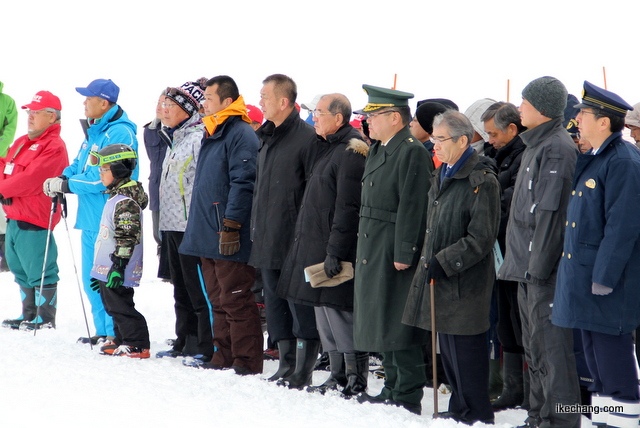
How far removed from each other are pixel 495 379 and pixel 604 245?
5.14 ft

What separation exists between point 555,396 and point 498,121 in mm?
1672

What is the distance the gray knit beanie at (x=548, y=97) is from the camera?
371cm

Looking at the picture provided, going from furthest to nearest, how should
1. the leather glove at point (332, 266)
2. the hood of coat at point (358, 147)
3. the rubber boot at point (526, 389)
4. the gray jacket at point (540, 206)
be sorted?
1. the hood of coat at point (358, 147)
2. the leather glove at point (332, 266)
3. the rubber boot at point (526, 389)
4. the gray jacket at point (540, 206)

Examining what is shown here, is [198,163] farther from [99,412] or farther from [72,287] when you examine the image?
[72,287]

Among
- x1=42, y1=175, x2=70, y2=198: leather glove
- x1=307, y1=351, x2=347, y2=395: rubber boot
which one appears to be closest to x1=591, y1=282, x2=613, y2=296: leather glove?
x1=307, y1=351, x2=347, y2=395: rubber boot

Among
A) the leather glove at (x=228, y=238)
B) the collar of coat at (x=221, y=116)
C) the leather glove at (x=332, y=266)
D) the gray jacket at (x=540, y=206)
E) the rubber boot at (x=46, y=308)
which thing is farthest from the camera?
the rubber boot at (x=46, y=308)

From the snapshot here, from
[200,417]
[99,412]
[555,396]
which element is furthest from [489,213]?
[99,412]

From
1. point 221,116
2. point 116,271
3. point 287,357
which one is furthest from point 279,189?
point 116,271

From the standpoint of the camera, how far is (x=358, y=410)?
381 cm

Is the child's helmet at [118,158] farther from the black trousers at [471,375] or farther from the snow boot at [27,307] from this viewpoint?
the black trousers at [471,375]

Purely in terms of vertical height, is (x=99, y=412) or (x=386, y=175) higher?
(x=386, y=175)

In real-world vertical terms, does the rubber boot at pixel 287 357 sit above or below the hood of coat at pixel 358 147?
below

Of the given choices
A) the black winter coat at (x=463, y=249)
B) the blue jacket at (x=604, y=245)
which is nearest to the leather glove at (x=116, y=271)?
the black winter coat at (x=463, y=249)

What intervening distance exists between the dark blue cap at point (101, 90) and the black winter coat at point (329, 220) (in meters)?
2.27
